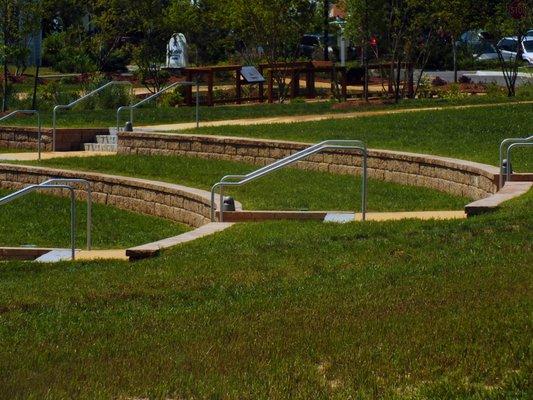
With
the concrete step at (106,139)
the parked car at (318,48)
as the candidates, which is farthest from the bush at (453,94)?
the parked car at (318,48)

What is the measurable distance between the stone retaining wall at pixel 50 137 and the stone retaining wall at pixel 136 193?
117 inches

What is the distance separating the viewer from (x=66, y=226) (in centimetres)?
1866

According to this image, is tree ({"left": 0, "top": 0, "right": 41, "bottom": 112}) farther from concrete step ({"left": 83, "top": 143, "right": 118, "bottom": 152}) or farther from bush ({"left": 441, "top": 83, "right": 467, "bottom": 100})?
bush ({"left": 441, "top": 83, "right": 467, "bottom": 100})

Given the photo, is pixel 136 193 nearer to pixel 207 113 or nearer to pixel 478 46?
pixel 207 113

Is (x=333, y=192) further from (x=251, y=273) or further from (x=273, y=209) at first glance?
(x=251, y=273)

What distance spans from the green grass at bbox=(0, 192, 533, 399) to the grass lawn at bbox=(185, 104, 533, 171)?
264 inches

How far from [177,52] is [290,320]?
110 feet

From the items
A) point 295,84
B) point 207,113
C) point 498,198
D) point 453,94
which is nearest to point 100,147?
point 207,113

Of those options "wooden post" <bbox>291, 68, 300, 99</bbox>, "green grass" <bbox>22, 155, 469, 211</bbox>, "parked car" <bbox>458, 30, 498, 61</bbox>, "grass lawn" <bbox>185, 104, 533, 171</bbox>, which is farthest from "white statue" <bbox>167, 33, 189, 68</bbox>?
"green grass" <bbox>22, 155, 469, 211</bbox>

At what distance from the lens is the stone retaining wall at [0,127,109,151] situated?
25984mm

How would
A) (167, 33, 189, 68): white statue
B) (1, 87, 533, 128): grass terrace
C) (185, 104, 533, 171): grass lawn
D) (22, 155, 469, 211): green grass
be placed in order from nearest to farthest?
(22, 155, 469, 211): green grass
(185, 104, 533, 171): grass lawn
(1, 87, 533, 128): grass terrace
(167, 33, 189, 68): white statue

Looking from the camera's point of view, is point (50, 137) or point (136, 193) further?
A: point (50, 137)

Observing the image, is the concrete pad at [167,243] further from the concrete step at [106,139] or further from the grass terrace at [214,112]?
the grass terrace at [214,112]

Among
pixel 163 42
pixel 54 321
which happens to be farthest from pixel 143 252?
pixel 163 42
